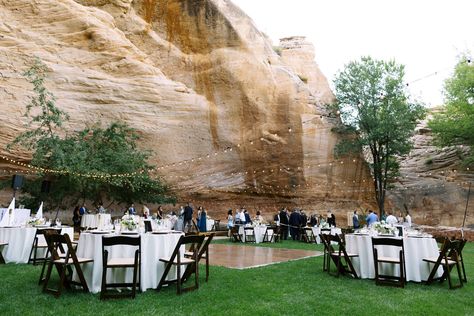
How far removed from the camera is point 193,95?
20.1 metres

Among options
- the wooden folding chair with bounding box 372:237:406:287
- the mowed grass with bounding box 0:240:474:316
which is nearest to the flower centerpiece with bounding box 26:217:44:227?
the mowed grass with bounding box 0:240:474:316

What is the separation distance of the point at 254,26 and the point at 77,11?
10553 millimetres

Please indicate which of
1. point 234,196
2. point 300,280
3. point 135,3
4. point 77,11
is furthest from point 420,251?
point 135,3

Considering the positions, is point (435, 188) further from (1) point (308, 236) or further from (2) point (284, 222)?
(2) point (284, 222)

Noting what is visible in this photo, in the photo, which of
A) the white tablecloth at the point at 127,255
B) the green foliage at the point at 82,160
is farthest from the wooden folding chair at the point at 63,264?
the green foliage at the point at 82,160

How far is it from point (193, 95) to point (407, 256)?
15969 millimetres

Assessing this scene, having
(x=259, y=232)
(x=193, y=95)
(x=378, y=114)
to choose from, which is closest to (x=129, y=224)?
(x=259, y=232)

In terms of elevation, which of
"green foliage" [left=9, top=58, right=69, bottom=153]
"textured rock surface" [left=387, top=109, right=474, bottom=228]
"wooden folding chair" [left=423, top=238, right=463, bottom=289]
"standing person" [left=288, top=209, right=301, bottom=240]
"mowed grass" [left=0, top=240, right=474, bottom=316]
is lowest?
"mowed grass" [left=0, top=240, right=474, bottom=316]

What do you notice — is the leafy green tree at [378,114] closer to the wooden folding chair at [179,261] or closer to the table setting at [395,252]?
the table setting at [395,252]

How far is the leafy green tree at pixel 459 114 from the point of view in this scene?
2078cm

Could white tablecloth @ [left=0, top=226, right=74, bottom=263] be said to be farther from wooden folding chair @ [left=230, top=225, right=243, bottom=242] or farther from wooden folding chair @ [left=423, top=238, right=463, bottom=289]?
wooden folding chair @ [left=230, top=225, right=243, bottom=242]

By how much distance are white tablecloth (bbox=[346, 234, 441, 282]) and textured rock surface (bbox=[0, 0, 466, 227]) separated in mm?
13570

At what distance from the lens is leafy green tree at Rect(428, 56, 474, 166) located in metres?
20.8

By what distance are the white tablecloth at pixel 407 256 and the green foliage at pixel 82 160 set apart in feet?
39.6
